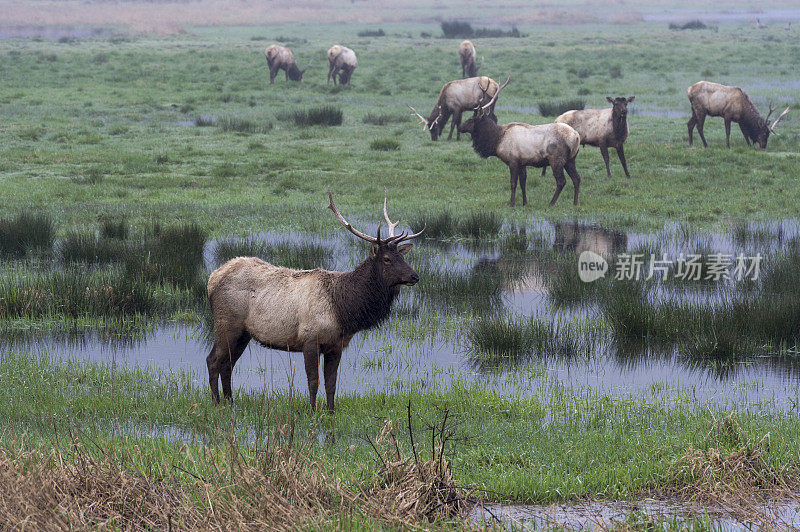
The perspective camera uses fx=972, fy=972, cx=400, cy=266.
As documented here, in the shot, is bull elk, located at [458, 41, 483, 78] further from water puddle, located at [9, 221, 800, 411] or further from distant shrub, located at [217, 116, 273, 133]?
water puddle, located at [9, 221, 800, 411]

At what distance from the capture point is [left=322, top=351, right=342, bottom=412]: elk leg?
7.22 meters

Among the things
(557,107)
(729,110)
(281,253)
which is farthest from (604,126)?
(557,107)

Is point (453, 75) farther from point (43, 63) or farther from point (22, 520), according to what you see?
point (22, 520)

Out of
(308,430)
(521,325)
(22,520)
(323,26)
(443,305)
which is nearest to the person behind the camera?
(22,520)

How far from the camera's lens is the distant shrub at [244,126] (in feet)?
79.0

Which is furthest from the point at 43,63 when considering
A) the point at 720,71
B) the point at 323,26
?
the point at 323,26

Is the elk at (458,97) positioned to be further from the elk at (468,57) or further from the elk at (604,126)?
the elk at (468,57)

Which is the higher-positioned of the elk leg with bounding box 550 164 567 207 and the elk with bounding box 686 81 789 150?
the elk with bounding box 686 81 789 150

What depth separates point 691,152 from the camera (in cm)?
2023

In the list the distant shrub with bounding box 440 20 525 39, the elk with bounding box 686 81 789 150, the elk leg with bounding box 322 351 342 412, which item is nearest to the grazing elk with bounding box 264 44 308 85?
the elk with bounding box 686 81 789 150

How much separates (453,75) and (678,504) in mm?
33739

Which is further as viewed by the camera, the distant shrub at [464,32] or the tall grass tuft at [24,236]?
the distant shrub at [464,32]

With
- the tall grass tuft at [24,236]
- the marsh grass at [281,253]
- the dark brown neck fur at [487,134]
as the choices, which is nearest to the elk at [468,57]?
the dark brown neck fur at [487,134]

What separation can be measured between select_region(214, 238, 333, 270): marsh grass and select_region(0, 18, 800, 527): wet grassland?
68mm
